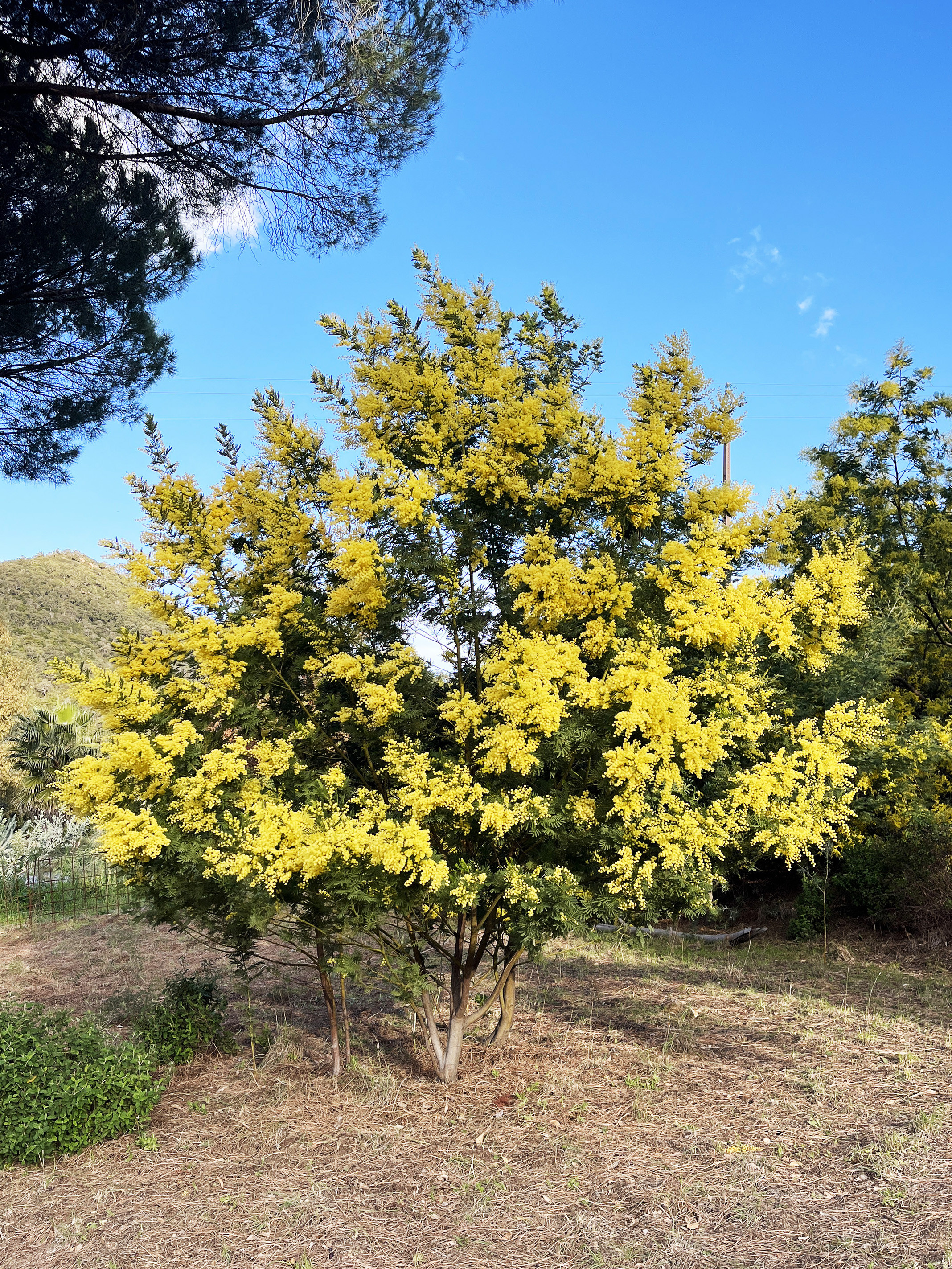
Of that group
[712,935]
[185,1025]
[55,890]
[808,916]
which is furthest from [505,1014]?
[55,890]

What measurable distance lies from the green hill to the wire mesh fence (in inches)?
533

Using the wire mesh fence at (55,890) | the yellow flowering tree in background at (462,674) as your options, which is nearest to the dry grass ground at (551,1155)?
the yellow flowering tree in background at (462,674)

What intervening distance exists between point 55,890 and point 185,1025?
27.4ft

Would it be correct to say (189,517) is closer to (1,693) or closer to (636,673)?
(636,673)

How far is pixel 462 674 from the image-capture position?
4.78m

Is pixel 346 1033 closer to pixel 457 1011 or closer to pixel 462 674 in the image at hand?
pixel 457 1011

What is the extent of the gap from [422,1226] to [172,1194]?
1254 mm

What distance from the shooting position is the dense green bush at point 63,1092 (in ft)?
14.7

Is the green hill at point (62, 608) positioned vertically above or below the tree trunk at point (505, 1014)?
above

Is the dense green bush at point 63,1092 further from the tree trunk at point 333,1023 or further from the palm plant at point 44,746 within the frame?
the palm plant at point 44,746

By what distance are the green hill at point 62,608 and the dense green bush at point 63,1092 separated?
22925 millimetres

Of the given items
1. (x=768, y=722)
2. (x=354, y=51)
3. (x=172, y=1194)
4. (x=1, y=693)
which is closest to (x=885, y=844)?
(x=768, y=722)

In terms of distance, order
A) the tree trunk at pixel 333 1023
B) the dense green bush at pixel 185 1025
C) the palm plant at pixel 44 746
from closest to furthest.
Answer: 1. the tree trunk at pixel 333 1023
2. the dense green bush at pixel 185 1025
3. the palm plant at pixel 44 746

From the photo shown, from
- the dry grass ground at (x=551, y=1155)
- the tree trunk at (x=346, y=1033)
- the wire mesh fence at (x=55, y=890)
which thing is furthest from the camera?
the wire mesh fence at (x=55, y=890)
